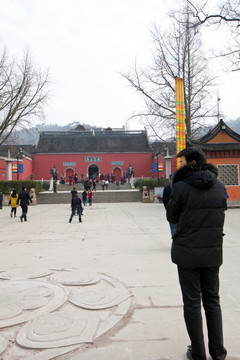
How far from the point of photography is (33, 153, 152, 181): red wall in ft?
123

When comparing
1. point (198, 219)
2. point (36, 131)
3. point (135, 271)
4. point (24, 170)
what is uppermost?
point (36, 131)

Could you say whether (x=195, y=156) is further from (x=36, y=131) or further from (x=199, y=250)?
(x=36, y=131)

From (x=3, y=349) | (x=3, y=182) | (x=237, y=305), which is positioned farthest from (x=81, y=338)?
(x=3, y=182)

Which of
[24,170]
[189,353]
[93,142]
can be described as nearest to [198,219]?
[189,353]

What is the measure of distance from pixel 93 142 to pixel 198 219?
38.5 m

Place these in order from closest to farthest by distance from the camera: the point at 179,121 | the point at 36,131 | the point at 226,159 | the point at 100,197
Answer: the point at 179,121 → the point at 226,159 → the point at 100,197 → the point at 36,131

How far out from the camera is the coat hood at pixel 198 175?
2.25 metres

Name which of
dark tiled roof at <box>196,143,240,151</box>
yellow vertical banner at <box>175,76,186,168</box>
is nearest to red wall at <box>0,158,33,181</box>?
dark tiled roof at <box>196,143,240,151</box>

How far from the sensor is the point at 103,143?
40062 mm

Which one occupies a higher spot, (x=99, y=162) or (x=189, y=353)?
(x=99, y=162)

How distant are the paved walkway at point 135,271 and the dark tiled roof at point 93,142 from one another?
29781 mm

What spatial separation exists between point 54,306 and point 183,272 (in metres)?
1.52

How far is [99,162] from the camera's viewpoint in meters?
38.4

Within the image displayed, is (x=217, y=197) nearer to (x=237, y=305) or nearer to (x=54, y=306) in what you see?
(x=237, y=305)
